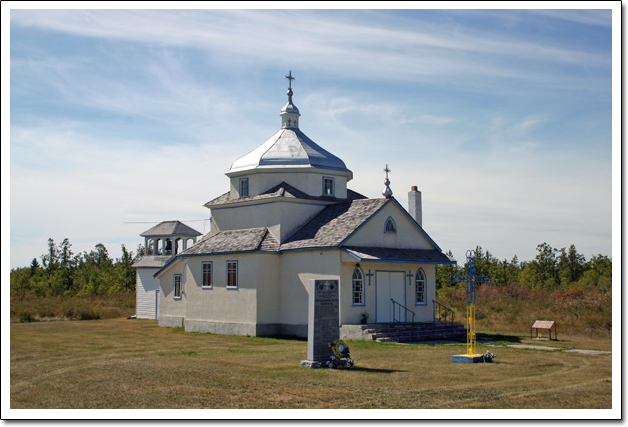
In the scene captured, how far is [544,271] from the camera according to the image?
180ft

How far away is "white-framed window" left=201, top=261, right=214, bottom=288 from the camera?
1220 inches

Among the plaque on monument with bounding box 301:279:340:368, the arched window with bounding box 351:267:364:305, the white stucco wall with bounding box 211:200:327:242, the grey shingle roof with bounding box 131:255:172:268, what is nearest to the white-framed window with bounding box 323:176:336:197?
the white stucco wall with bounding box 211:200:327:242

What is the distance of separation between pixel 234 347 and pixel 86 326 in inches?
556

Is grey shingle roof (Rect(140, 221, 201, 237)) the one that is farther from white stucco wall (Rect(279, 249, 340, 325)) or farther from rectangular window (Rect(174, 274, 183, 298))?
white stucco wall (Rect(279, 249, 340, 325))

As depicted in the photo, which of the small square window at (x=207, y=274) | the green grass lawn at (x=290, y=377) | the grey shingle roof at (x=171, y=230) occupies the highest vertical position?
the grey shingle roof at (x=171, y=230)

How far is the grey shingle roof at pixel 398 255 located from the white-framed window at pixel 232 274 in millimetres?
5678

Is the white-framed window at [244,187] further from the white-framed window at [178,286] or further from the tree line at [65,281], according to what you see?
the tree line at [65,281]

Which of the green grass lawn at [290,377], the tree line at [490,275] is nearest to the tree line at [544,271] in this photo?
the tree line at [490,275]

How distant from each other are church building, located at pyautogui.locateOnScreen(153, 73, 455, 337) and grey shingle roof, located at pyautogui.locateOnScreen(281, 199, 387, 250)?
0.06 metres

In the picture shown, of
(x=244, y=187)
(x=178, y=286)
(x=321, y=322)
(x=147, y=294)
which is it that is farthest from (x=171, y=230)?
(x=321, y=322)

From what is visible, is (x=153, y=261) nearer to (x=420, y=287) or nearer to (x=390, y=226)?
(x=390, y=226)

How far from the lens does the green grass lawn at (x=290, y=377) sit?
12.7 meters

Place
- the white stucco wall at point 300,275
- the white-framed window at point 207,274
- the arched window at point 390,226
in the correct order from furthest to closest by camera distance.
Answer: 1. the white-framed window at point 207,274
2. the arched window at point 390,226
3. the white stucco wall at point 300,275
